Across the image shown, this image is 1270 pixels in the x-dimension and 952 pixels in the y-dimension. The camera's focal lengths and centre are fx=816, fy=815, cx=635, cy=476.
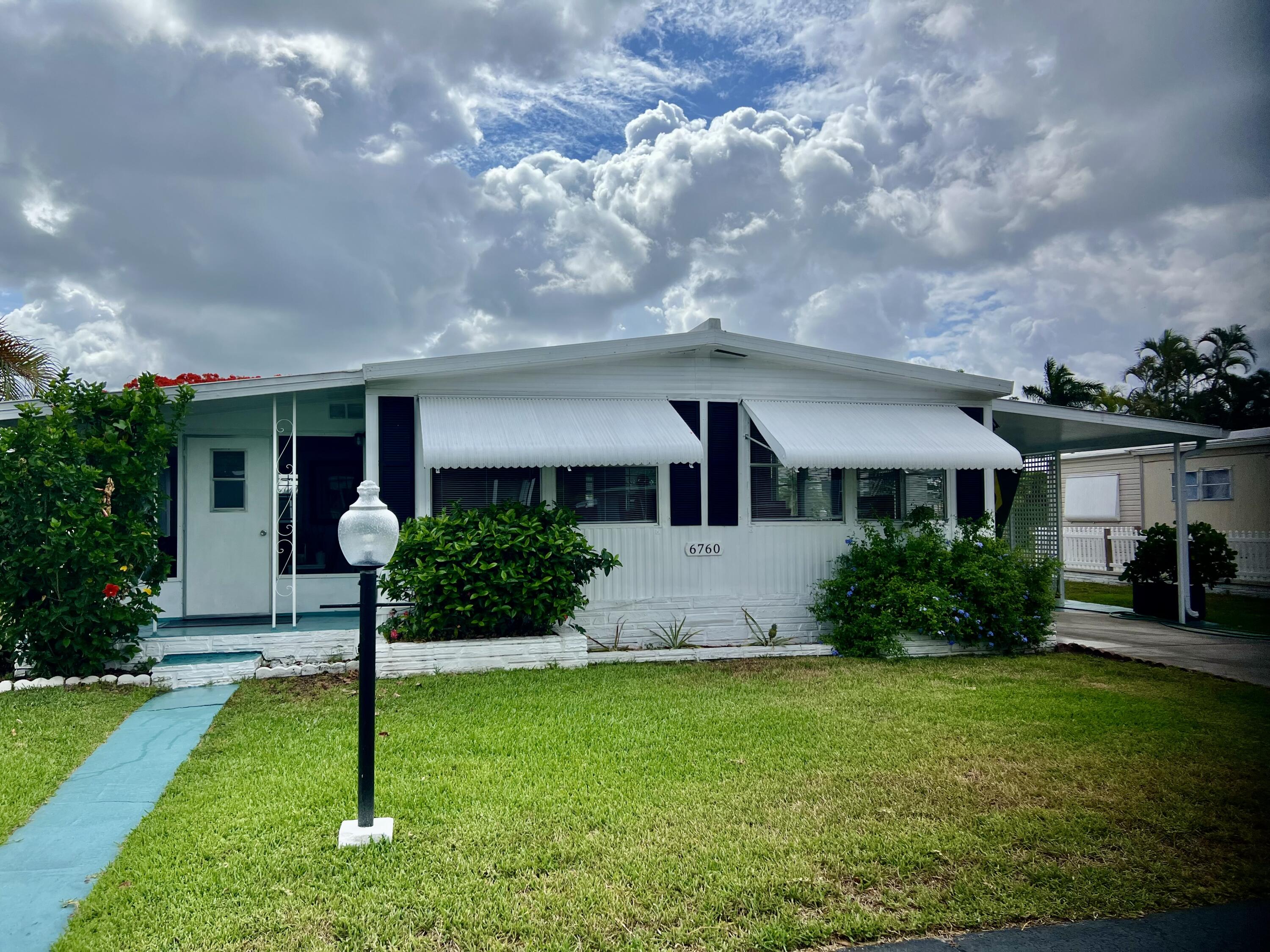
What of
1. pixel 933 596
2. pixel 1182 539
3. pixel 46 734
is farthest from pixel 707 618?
pixel 1182 539

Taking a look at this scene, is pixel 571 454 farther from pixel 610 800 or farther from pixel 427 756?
pixel 610 800

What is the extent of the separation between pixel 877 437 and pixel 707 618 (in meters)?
2.72

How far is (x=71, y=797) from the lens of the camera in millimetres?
4531

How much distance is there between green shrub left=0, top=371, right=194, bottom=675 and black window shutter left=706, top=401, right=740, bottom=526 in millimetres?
5141

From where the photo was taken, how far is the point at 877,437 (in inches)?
352

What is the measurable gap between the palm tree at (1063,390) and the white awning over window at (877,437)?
60.4 ft

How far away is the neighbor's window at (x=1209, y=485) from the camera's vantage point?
15.0 metres

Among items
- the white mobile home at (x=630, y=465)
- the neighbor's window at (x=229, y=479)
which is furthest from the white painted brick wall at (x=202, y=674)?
the neighbor's window at (x=229, y=479)

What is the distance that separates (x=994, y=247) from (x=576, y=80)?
19.4ft

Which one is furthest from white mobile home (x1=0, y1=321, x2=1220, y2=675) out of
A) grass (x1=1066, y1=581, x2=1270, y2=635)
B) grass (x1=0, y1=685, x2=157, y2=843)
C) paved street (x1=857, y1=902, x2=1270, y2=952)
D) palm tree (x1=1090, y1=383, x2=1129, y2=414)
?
palm tree (x1=1090, y1=383, x2=1129, y2=414)

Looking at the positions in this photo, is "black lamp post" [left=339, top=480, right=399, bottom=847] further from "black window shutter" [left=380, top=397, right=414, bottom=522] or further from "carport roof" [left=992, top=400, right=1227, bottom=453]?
"carport roof" [left=992, top=400, right=1227, bottom=453]

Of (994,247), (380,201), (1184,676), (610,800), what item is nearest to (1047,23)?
(610,800)

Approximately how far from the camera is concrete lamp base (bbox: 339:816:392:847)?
3752 mm

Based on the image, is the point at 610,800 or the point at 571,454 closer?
the point at 610,800
